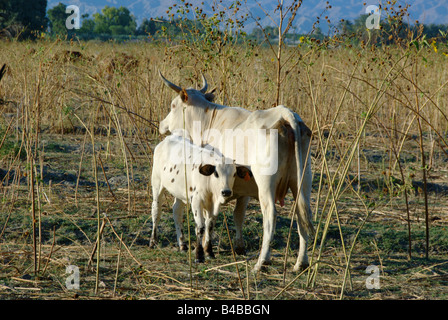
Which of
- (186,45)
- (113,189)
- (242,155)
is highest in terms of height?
(186,45)

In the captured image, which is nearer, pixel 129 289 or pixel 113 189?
pixel 129 289

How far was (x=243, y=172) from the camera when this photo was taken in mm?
5477

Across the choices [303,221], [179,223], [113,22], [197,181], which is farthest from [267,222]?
[113,22]

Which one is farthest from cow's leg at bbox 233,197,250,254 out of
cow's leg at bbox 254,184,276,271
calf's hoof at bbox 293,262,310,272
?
calf's hoof at bbox 293,262,310,272

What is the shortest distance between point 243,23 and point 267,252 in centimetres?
385

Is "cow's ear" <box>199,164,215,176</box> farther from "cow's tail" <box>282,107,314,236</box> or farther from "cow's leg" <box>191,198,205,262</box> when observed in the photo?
"cow's tail" <box>282,107,314,236</box>

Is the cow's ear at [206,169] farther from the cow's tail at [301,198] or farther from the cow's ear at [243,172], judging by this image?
the cow's tail at [301,198]

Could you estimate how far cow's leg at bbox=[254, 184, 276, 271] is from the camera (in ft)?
17.2

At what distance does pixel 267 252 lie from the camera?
207 inches

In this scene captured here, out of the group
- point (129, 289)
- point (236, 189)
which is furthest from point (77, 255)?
point (236, 189)

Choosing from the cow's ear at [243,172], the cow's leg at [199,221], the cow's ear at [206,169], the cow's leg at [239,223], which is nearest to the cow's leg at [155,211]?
the cow's leg at [199,221]

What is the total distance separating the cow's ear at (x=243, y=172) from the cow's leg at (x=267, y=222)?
23cm

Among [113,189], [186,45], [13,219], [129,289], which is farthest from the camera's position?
[186,45]
